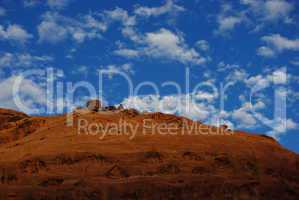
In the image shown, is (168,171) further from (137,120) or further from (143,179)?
(137,120)

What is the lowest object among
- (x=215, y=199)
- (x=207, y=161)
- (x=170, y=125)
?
(x=215, y=199)

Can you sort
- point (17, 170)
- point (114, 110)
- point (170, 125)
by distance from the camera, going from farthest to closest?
point (114, 110) < point (170, 125) < point (17, 170)

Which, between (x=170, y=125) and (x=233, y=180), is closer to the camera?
(x=233, y=180)

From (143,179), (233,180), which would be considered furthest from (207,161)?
(143,179)

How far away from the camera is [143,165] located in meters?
23.5

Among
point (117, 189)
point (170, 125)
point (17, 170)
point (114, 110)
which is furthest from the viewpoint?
point (114, 110)

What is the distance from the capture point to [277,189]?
23.5 meters

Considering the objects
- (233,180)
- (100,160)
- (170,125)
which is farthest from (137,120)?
(233,180)

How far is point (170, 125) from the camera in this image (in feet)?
90.1

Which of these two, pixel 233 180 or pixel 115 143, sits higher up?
pixel 115 143

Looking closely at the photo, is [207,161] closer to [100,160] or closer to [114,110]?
[100,160]

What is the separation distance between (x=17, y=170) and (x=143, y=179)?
6.08 metres

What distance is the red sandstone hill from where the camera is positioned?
2234 centimetres

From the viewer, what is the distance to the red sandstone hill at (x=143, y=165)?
880 inches
